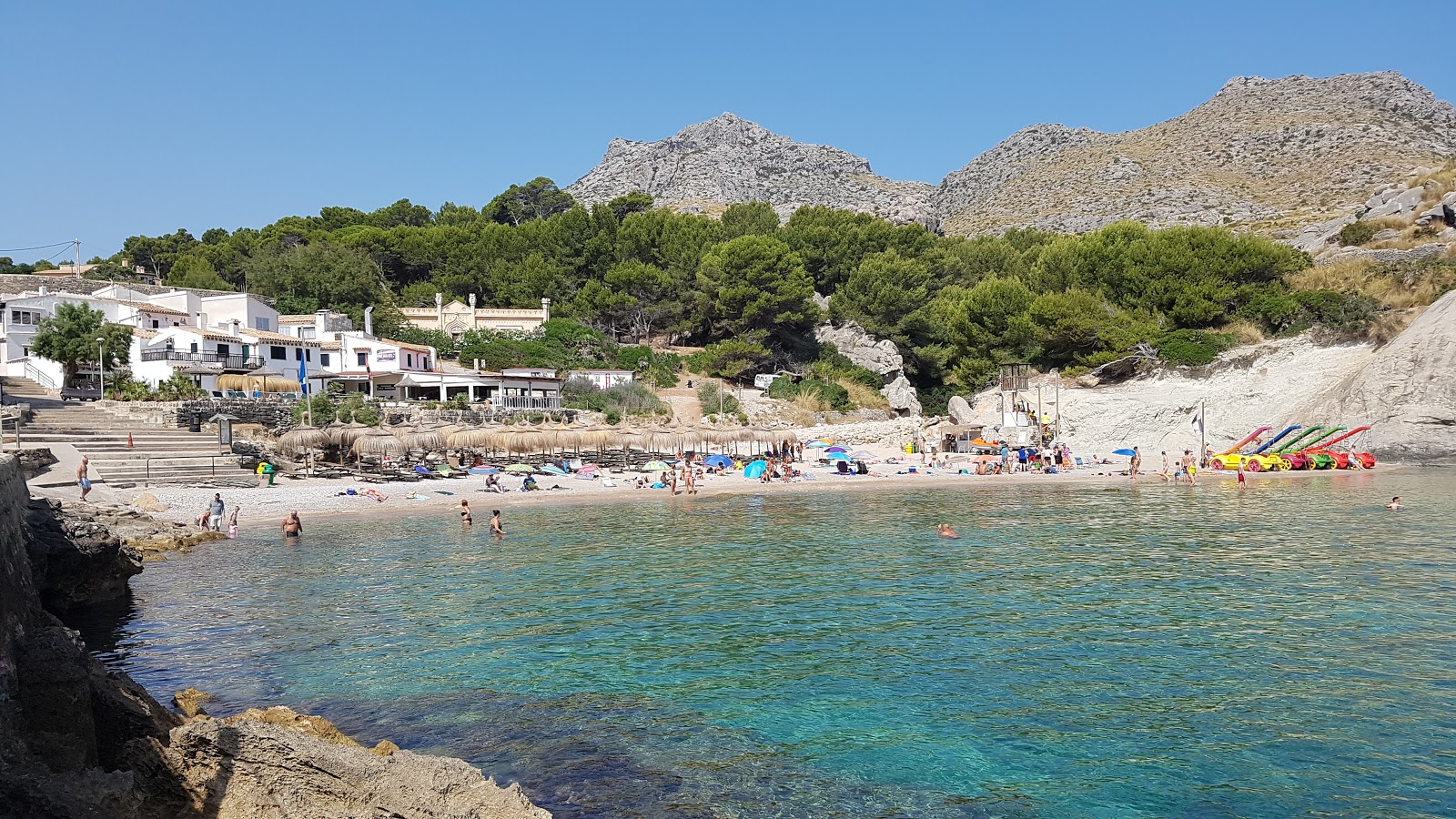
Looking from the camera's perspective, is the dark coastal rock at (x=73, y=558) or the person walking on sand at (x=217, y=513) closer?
A: the dark coastal rock at (x=73, y=558)

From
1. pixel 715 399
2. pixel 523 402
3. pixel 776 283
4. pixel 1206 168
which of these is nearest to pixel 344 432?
pixel 523 402

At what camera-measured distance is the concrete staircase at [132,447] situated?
25.4 metres

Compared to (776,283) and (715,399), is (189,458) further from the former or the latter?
(776,283)

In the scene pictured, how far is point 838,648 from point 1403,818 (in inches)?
239

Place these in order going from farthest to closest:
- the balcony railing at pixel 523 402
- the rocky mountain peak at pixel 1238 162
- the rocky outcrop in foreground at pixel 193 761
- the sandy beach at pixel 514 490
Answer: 1. the rocky mountain peak at pixel 1238 162
2. the balcony railing at pixel 523 402
3. the sandy beach at pixel 514 490
4. the rocky outcrop in foreground at pixel 193 761

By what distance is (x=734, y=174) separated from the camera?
13088 cm

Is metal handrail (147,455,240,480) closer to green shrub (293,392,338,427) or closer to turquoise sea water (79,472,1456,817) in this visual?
green shrub (293,392,338,427)

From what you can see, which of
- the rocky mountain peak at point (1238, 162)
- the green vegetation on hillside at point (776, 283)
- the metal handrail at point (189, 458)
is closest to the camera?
the metal handrail at point (189, 458)

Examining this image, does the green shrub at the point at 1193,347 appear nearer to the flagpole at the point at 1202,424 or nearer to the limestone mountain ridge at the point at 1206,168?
the flagpole at the point at 1202,424

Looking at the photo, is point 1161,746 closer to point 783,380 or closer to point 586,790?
point 586,790

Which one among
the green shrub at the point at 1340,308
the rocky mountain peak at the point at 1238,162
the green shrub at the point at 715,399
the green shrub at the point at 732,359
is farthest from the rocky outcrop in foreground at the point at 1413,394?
the rocky mountain peak at the point at 1238,162

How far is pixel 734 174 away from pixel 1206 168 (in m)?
63.8

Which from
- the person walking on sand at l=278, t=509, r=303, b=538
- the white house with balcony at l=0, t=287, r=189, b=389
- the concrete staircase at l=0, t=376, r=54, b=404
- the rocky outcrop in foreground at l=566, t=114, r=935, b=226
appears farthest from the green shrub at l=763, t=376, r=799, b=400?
the rocky outcrop in foreground at l=566, t=114, r=935, b=226

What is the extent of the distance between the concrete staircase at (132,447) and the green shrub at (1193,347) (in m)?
38.6
